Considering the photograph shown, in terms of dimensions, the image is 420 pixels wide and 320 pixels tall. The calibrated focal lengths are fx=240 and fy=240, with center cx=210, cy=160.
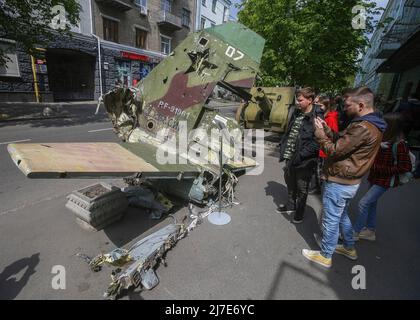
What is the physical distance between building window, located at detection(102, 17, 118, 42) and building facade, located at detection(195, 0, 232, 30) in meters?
10.9

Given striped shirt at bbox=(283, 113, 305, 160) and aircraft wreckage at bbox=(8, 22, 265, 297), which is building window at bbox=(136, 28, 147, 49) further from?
striped shirt at bbox=(283, 113, 305, 160)

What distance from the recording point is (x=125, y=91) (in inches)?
167

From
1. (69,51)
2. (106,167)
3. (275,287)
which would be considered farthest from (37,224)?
(69,51)

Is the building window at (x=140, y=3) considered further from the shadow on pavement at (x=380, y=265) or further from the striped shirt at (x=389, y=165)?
the striped shirt at (x=389, y=165)

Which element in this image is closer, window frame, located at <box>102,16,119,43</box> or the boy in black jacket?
the boy in black jacket

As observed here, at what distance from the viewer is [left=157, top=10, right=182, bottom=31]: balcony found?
22172 millimetres

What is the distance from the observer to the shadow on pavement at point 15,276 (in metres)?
2.37

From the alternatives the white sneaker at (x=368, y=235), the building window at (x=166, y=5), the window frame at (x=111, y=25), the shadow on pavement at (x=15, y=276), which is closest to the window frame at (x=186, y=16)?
the building window at (x=166, y=5)

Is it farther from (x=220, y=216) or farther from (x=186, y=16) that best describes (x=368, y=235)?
(x=186, y=16)

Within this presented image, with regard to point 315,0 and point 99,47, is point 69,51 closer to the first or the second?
point 99,47

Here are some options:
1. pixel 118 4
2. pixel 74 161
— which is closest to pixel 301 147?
pixel 74 161

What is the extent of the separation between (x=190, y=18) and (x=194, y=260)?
29317mm

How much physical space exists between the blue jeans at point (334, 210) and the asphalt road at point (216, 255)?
40 cm
